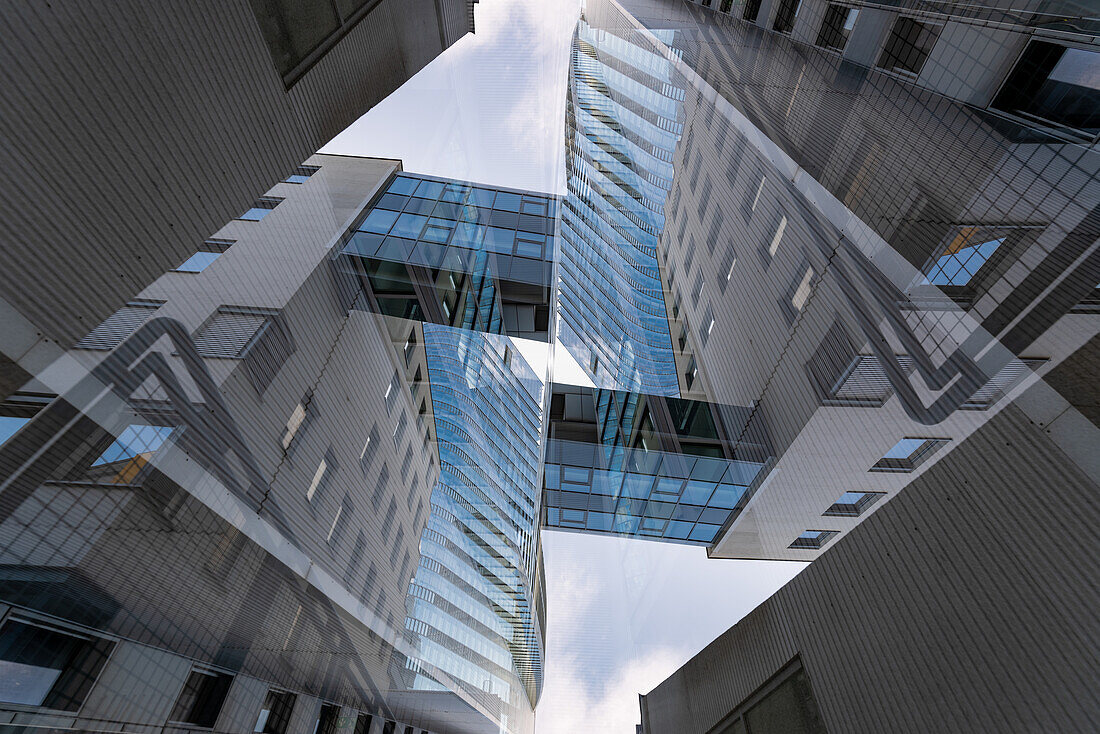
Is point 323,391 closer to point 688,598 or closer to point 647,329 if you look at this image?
point 688,598

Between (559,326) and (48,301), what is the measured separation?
7770 mm

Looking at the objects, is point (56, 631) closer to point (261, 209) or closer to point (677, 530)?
point (261, 209)

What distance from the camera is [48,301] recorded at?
11.8 ft

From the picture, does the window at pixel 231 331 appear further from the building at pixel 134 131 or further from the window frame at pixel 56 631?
the window frame at pixel 56 631

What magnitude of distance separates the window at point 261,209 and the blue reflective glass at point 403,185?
7.23 feet

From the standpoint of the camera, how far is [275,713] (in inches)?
382

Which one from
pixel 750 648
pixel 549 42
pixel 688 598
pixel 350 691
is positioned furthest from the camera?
pixel 350 691

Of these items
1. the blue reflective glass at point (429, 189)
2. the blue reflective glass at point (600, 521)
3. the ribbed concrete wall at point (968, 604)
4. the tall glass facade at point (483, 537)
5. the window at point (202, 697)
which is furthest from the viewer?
the tall glass facade at point (483, 537)

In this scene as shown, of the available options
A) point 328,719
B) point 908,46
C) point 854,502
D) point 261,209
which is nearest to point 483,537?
point 328,719

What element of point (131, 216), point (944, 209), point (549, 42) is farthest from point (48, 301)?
point (944, 209)

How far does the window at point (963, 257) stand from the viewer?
3766 millimetres

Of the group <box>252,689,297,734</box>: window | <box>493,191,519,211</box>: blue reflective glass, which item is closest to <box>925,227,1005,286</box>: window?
<box>493,191,519,211</box>: blue reflective glass

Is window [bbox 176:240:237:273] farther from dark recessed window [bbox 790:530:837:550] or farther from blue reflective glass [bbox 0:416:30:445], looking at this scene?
dark recessed window [bbox 790:530:837:550]
